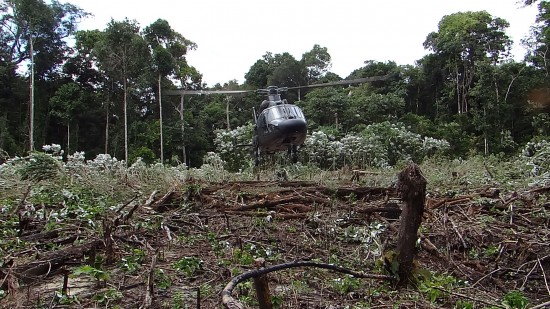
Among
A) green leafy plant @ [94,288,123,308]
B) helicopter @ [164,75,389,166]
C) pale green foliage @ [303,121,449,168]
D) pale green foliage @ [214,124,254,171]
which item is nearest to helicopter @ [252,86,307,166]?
helicopter @ [164,75,389,166]

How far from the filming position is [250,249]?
12.5 ft

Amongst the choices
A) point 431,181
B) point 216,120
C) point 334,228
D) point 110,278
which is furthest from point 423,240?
point 216,120

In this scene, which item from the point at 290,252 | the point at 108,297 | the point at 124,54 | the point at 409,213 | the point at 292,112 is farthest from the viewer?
the point at 124,54

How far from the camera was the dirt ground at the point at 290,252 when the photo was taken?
8.67 feet

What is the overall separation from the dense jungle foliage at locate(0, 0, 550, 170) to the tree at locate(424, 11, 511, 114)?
0.26 ft

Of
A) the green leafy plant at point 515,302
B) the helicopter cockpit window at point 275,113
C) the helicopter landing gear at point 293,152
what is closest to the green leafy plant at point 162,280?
the green leafy plant at point 515,302

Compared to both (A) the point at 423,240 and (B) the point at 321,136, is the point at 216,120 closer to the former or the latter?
(B) the point at 321,136

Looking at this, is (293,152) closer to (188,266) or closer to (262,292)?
(188,266)

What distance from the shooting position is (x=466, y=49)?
30.2 m

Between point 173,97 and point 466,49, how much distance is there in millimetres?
21502

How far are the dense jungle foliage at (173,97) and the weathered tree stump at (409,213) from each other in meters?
19.2

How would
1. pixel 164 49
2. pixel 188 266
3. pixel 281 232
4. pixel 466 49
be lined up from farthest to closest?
pixel 466 49 < pixel 164 49 < pixel 281 232 < pixel 188 266

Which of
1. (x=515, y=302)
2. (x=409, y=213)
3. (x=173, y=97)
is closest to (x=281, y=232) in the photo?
(x=409, y=213)

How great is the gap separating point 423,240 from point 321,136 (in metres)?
14.9
